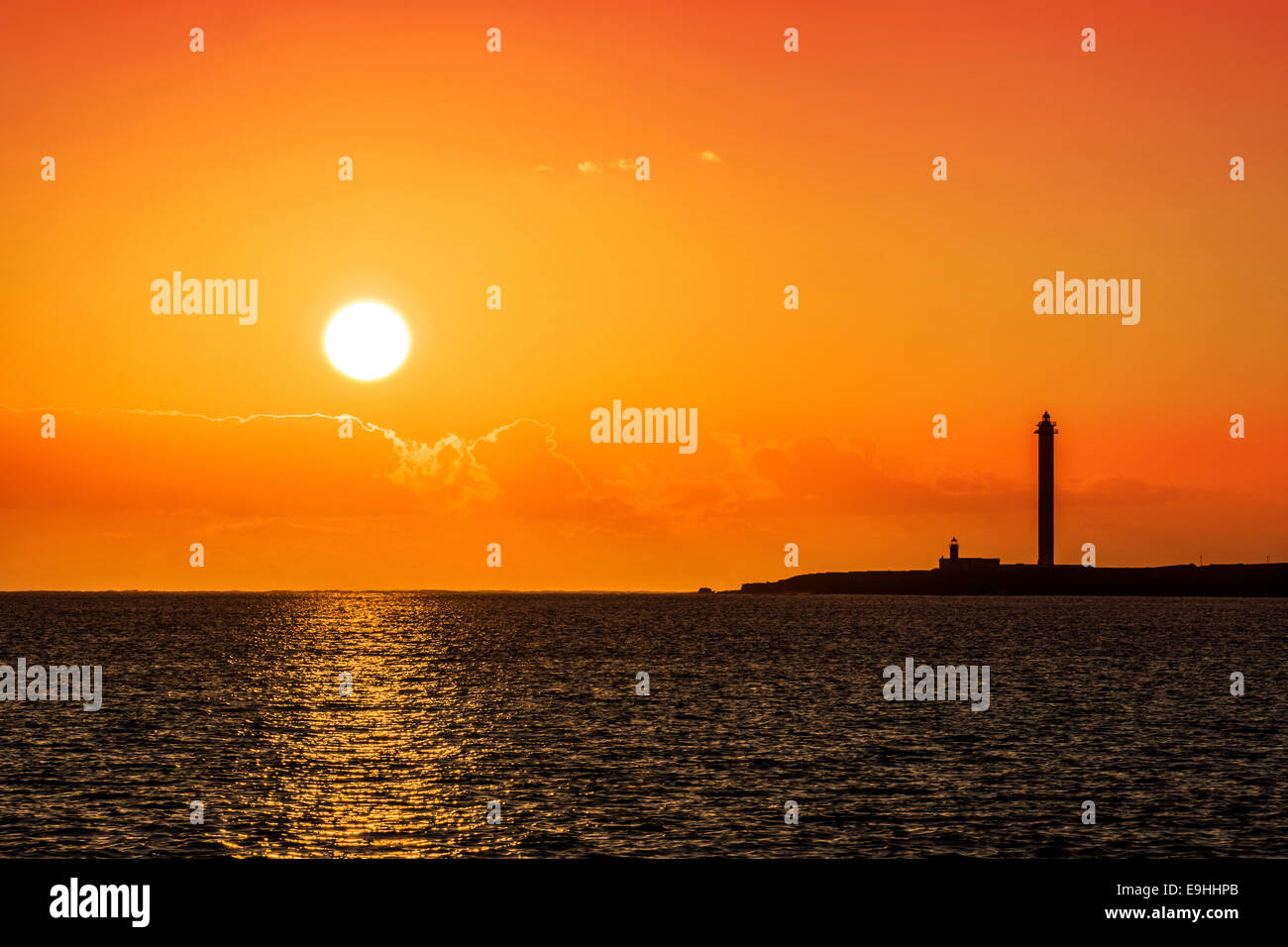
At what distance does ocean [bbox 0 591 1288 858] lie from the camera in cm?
3800

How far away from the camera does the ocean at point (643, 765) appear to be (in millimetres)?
38000

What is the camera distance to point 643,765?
52.0 metres

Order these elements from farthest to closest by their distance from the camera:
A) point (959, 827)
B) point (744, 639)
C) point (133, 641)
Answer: point (744, 639), point (133, 641), point (959, 827)

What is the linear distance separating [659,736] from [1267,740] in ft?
94.1

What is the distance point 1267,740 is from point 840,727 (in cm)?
2004

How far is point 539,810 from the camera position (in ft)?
139
